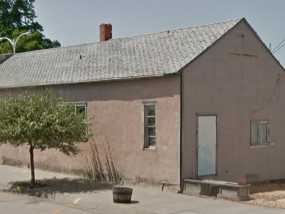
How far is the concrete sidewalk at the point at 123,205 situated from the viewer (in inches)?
658

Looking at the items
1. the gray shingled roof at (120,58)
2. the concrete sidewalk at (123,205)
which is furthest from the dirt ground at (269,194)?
the gray shingled roof at (120,58)

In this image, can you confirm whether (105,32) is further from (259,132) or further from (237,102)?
(259,132)

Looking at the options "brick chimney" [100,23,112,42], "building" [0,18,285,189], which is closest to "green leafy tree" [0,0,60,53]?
"brick chimney" [100,23,112,42]

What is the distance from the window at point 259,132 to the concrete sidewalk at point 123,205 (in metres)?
5.20

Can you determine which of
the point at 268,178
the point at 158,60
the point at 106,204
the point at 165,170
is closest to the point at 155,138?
the point at 165,170

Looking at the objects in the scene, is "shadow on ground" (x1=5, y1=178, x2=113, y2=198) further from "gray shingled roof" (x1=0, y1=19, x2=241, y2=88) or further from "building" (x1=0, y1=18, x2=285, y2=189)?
"gray shingled roof" (x1=0, y1=19, x2=241, y2=88)

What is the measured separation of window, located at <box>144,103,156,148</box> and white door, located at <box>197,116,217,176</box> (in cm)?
164

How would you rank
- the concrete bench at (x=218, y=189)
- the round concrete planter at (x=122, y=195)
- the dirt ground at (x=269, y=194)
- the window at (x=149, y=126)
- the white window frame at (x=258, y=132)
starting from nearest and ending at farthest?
1. the round concrete planter at (x=122, y=195)
2. the dirt ground at (x=269, y=194)
3. the concrete bench at (x=218, y=189)
4. the window at (x=149, y=126)
5. the white window frame at (x=258, y=132)

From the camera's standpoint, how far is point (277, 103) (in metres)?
24.9

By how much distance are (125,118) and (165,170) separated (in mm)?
2830

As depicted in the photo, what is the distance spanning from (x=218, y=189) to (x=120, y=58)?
7417 millimetres

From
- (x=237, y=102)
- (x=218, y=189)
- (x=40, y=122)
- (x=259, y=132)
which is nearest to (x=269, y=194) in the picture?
(x=218, y=189)

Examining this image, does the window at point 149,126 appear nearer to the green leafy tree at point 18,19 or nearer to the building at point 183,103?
the building at point 183,103

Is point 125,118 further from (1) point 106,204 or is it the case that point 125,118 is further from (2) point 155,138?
(1) point 106,204
